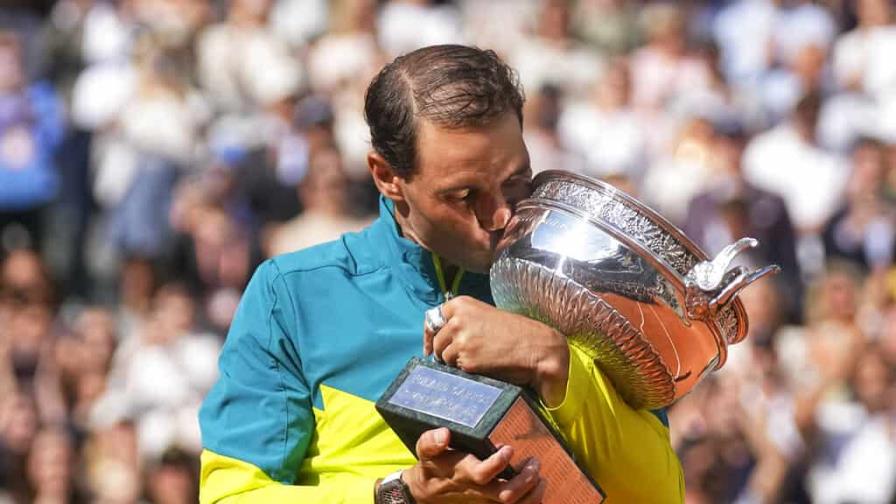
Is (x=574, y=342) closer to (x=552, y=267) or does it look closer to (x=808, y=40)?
(x=552, y=267)

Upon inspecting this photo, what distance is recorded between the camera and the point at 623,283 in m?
2.85

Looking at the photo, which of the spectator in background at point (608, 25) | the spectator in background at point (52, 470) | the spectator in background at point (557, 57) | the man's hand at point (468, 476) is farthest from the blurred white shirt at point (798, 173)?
the man's hand at point (468, 476)

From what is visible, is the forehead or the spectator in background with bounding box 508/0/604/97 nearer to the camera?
the forehead

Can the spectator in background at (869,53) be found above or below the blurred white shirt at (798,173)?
above

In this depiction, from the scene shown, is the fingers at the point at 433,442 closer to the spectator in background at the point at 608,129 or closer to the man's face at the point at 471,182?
the man's face at the point at 471,182

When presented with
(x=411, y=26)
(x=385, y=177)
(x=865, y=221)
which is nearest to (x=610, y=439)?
(x=385, y=177)

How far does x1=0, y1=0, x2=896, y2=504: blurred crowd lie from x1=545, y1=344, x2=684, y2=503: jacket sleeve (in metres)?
4.16

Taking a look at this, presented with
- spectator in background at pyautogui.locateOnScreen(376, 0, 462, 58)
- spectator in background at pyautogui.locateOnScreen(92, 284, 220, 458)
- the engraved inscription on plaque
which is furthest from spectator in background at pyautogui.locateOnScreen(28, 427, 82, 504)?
the engraved inscription on plaque

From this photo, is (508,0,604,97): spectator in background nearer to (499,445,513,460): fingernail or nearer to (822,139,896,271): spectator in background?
(822,139,896,271): spectator in background

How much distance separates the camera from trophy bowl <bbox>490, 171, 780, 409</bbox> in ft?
9.34

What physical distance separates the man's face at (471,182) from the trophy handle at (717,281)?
1.14 feet

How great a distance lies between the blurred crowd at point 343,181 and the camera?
26.5ft

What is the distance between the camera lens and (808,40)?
1064 centimetres

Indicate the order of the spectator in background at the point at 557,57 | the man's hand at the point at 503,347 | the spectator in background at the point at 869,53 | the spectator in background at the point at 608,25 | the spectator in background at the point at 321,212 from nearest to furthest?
1. the man's hand at the point at 503,347
2. the spectator in background at the point at 321,212
3. the spectator in background at the point at 869,53
4. the spectator in background at the point at 557,57
5. the spectator in background at the point at 608,25
